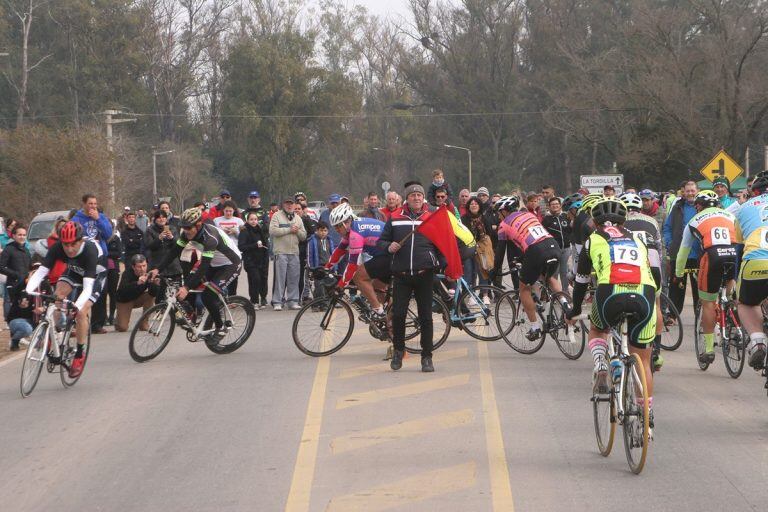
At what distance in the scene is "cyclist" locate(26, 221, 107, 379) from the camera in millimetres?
11172

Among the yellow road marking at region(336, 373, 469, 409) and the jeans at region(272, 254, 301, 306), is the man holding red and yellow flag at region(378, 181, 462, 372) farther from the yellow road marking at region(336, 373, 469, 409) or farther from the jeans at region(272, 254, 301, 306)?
the jeans at region(272, 254, 301, 306)

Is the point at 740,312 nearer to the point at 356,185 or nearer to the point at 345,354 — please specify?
the point at 345,354

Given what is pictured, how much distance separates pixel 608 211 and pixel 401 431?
234 cm

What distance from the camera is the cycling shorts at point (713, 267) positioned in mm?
10906

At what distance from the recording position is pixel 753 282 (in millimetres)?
9117

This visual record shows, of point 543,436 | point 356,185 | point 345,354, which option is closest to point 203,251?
point 345,354

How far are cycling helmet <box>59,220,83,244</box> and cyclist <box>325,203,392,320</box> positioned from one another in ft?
9.56

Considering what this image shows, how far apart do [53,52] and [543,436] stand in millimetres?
65391

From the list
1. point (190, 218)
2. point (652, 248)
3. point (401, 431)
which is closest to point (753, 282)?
point (652, 248)

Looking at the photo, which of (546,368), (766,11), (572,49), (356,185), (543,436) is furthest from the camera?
(356,185)

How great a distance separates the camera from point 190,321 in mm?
13172

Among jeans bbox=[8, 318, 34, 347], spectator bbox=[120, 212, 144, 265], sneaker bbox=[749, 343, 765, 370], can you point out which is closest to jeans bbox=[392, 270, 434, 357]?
sneaker bbox=[749, 343, 765, 370]

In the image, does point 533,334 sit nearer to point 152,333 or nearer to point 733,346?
point 733,346

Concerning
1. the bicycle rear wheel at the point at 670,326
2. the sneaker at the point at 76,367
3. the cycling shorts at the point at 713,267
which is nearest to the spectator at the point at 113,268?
the sneaker at the point at 76,367
